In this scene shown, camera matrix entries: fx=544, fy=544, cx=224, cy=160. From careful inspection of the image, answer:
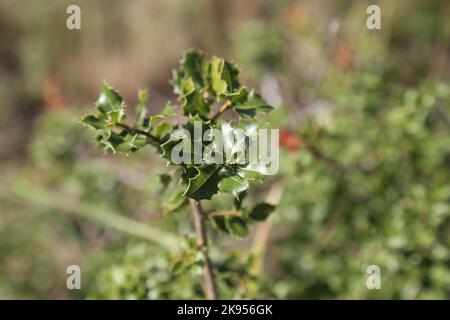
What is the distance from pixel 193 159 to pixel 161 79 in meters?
5.49

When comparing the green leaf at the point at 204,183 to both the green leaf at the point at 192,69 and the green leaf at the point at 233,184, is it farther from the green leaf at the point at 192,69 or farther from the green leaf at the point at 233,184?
the green leaf at the point at 192,69

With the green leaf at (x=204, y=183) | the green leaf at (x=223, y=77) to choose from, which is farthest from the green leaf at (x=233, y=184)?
the green leaf at (x=223, y=77)

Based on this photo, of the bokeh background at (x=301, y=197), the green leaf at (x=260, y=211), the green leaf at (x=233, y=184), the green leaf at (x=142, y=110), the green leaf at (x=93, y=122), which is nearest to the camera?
the green leaf at (x=233, y=184)

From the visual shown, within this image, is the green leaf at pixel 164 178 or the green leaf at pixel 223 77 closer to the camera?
the green leaf at pixel 223 77

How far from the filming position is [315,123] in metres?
2.48

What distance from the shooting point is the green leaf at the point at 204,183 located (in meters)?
1.25

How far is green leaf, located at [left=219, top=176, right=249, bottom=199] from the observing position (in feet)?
4.08

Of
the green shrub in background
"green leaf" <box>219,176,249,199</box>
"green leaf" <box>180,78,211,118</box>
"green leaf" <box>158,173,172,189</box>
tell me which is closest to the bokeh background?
the green shrub in background

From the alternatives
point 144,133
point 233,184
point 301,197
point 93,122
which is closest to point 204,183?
point 233,184

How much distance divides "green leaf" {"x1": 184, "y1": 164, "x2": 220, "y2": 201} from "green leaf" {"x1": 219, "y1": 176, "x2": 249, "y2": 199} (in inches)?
0.8

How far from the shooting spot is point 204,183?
1266 mm

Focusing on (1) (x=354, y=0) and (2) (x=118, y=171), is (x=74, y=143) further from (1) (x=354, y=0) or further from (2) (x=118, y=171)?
(1) (x=354, y=0)

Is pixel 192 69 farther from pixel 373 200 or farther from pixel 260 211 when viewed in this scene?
pixel 373 200

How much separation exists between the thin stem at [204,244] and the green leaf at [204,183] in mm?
264
